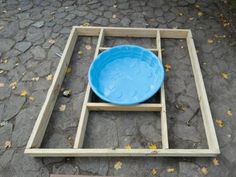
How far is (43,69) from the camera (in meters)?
2.83

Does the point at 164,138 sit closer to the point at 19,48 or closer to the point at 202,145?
the point at 202,145

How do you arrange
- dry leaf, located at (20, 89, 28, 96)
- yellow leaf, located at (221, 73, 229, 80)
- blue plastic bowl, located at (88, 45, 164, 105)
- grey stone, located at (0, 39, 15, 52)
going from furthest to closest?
grey stone, located at (0, 39, 15, 52) → yellow leaf, located at (221, 73, 229, 80) → dry leaf, located at (20, 89, 28, 96) → blue plastic bowl, located at (88, 45, 164, 105)

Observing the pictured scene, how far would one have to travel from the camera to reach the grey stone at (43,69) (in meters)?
2.78

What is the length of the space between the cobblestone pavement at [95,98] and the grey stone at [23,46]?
1 centimetres

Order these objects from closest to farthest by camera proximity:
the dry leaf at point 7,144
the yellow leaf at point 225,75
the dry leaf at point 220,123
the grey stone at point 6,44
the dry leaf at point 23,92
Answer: the dry leaf at point 7,144, the dry leaf at point 220,123, the dry leaf at point 23,92, the yellow leaf at point 225,75, the grey stone at point 6,44

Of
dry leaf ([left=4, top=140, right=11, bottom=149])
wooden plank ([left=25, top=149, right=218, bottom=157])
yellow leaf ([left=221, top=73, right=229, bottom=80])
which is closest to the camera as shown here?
wooden plank ([left=25, top=149, right=218, bottom=157])

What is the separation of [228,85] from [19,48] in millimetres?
2737

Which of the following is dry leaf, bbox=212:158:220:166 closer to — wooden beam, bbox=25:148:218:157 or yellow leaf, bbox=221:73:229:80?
wooden beam, bbox=25:148:218:157

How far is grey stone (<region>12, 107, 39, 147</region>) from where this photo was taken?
221 centimetres

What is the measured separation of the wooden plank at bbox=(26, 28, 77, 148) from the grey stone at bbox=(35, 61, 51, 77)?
0.84ft

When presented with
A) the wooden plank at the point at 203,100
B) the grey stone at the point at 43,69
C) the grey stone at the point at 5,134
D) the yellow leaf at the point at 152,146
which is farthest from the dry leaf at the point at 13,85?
the wooden plank at the point at 203,100

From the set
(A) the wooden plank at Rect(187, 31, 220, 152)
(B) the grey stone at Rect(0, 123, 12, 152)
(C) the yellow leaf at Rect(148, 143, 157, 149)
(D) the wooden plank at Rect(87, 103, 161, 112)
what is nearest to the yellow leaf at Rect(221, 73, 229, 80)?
(A) the wooden plank at Rect(187, 31, 220, 152)

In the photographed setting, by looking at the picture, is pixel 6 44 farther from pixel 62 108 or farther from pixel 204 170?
pixel 204 170

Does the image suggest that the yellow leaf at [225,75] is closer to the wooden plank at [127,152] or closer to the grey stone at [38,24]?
the wooden plank at [127,152]
